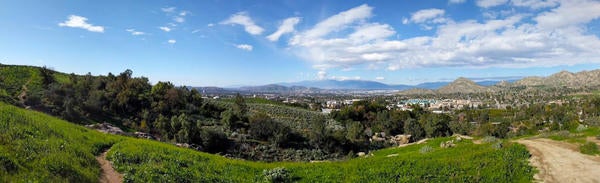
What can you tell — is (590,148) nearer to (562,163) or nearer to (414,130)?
(562,163)

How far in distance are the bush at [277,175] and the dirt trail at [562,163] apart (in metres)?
12.4

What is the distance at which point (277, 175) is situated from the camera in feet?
60.8

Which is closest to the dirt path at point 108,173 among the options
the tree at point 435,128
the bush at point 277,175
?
the bush at point 277,175

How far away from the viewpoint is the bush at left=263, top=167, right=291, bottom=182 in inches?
722

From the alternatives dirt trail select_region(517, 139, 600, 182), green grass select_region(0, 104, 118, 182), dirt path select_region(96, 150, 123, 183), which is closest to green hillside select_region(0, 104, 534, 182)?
green grass select_region(0, 104, 118, 182)

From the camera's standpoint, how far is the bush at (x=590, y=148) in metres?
21.1

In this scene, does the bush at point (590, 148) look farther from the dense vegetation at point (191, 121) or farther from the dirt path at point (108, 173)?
the dense vegetation at point (191, 121)

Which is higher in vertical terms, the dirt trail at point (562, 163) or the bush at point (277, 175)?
the dirt trail at point (562, 163)

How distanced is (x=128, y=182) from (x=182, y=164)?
3.68 meters

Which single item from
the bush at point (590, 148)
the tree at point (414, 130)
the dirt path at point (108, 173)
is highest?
the bush at point (590, 148)

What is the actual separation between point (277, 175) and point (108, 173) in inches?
317

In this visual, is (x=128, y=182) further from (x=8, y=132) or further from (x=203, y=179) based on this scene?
(x=8, y=132)

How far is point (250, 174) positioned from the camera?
19.4m

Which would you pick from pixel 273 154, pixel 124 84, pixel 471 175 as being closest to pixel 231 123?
pixel 273 154
